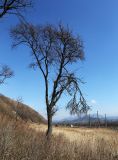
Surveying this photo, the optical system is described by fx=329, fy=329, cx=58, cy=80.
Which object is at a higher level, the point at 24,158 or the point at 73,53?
the point at 73,53

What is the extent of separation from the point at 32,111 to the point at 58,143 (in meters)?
80.6

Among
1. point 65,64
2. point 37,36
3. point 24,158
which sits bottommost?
point 24,158

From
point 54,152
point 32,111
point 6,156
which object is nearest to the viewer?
point 6,156

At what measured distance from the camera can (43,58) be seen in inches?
1063

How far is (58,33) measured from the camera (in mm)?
26766

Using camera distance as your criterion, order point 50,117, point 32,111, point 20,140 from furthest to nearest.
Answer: point 32,111 → point 50,117 → point 20,140

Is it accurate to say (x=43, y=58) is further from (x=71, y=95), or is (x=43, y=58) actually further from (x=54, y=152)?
(x=54, y=152)

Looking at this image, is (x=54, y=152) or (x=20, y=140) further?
(x=20, y=140)

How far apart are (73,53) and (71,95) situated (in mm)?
3547

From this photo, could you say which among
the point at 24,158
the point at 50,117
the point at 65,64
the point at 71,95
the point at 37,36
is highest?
the point at 37,36

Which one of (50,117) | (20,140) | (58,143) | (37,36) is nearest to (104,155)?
(58,143)

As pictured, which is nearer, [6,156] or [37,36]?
[6,156]

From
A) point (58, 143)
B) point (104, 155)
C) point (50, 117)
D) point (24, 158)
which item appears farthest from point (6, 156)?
point (50, 117)

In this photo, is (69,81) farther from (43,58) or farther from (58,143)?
(58,143)
